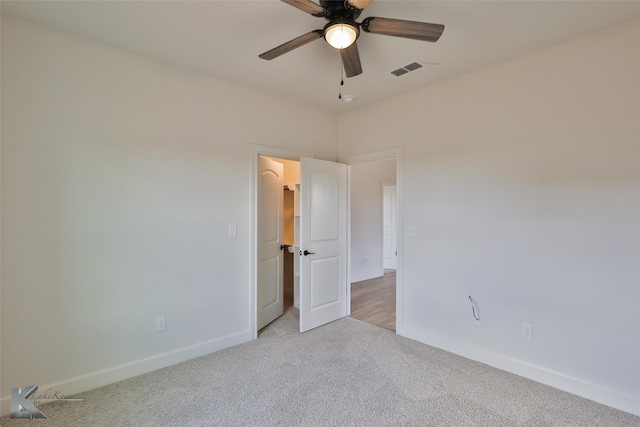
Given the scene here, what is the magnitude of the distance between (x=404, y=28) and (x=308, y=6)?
547 millimetres

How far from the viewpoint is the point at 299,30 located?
A: 6.81 ft

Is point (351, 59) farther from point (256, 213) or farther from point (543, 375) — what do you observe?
point (543, 375)

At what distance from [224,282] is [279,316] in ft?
3.82

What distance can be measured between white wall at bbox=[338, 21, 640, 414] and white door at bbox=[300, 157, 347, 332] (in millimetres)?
885

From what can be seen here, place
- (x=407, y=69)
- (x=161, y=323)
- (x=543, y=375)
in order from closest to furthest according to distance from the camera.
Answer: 1. (x=543, y=375)
2. (x=161, y=323)
3. (x=407, y=69)

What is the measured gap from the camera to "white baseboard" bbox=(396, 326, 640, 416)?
1.99 metres

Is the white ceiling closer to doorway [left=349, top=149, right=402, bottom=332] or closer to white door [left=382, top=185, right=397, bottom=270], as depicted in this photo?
doorway [left=349, top=149, right=402, bottom=332]

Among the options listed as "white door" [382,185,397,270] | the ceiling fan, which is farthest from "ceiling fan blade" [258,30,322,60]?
"white door" [382,185,397,270]

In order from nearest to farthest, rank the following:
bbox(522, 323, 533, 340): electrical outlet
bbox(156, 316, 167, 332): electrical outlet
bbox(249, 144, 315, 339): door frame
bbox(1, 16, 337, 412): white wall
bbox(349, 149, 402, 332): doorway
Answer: bbox(1, 16, 337, 412): white wall
bbox(522, 323, 533, 340): electrical outlet
bbox(156, 316, 167, 332): electrical outlet
bbox(249, 144, 315, 339): door frame
bbox(349, 149, 402, 332): doorway

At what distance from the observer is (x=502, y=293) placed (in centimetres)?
252

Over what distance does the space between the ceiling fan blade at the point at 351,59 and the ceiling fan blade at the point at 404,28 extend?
0.16 meters

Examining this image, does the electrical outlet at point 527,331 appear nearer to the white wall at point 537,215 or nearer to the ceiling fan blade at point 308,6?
the white wall at point 537,215

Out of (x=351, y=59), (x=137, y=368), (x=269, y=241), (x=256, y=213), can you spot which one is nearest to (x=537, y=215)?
(x=351, y=59)
